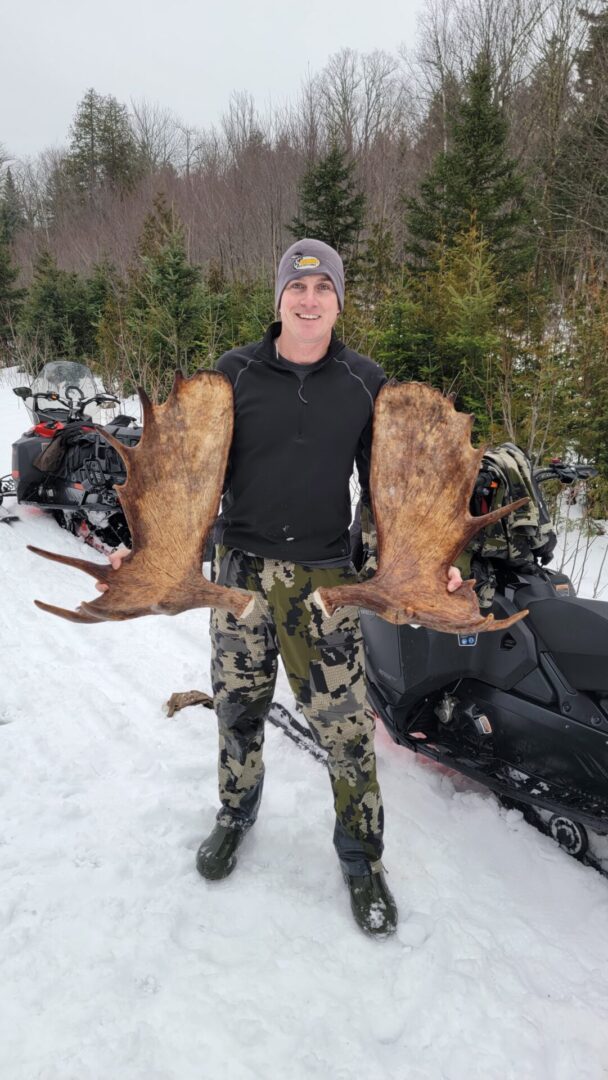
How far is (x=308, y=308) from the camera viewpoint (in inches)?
67.4

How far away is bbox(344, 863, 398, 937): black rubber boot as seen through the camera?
188 centimetres

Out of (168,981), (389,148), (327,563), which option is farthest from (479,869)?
(389,148)

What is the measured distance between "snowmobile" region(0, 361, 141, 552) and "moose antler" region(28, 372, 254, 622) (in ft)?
11.6

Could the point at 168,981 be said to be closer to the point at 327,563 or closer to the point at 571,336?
the point at 327,563

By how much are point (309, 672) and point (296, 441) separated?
725 mm

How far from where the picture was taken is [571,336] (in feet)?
18.5

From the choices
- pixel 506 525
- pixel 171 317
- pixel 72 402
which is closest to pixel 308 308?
pixel 506 525

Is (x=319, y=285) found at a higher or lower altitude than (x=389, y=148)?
lower

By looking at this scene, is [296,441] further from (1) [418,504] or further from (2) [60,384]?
(2) [60,384]

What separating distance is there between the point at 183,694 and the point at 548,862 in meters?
1.82

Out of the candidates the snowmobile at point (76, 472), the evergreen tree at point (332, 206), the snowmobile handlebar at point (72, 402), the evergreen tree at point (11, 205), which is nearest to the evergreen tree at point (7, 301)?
the evergreen tree at point (11, 205)

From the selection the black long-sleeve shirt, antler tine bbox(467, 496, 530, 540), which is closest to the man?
the black long-sleeve shirt

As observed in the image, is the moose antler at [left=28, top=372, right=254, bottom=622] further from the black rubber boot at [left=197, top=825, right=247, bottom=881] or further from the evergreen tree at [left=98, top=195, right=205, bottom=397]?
the evergreen tree at [left=98, top=195, right=205, bottom=397]

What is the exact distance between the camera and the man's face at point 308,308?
1713mm
